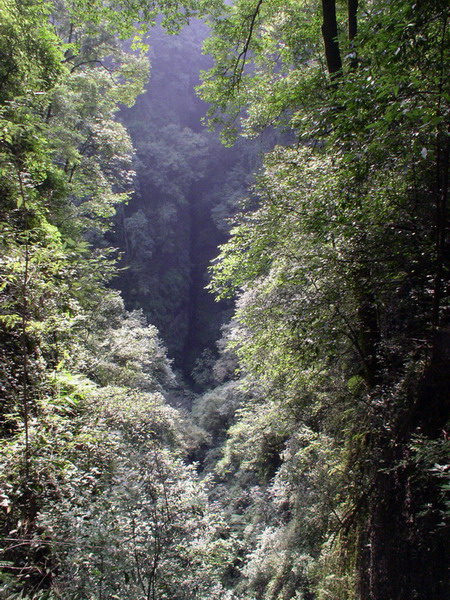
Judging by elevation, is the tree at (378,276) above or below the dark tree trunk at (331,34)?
below

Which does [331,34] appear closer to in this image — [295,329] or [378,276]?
[378,276]

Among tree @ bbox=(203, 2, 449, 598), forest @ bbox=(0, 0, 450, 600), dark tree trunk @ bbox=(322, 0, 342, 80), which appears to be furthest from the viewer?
dark tree trunk @ bbox=(322, 0, 342, 80)

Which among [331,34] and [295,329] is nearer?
[295,329]

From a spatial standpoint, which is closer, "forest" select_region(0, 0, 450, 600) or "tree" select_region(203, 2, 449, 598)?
"tree" select_region(203, 2, 449, 598)

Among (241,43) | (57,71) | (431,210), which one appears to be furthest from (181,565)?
(57,71)

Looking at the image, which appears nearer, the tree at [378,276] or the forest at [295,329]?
the tree at [378,276]

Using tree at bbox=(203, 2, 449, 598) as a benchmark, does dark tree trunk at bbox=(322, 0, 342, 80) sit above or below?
above

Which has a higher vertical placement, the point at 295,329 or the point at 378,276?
the point at 378,276

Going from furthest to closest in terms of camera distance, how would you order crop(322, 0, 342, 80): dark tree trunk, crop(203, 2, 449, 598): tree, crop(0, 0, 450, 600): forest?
crop(322, 0, 342, 80): dark tree trunk, crop(0, 0, 450, 600): forest, crop(203, 2, 449, 598): tree

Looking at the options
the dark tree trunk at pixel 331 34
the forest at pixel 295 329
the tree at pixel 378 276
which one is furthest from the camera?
the dark tree trunk at pixel 331 34

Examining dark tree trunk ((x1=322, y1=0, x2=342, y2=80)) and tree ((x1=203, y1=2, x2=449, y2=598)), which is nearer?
tree ((x1=203, y1=2, x2=449, y2=598))

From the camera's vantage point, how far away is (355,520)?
357 centimetres

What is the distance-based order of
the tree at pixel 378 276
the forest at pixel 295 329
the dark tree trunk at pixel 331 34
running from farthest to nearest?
1. the dark tree trunk at pixel 331 34
2. the forest at pixel 295 329
3. the tree at pixel 378 276

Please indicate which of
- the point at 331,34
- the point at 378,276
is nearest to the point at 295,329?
the point at 378,276
